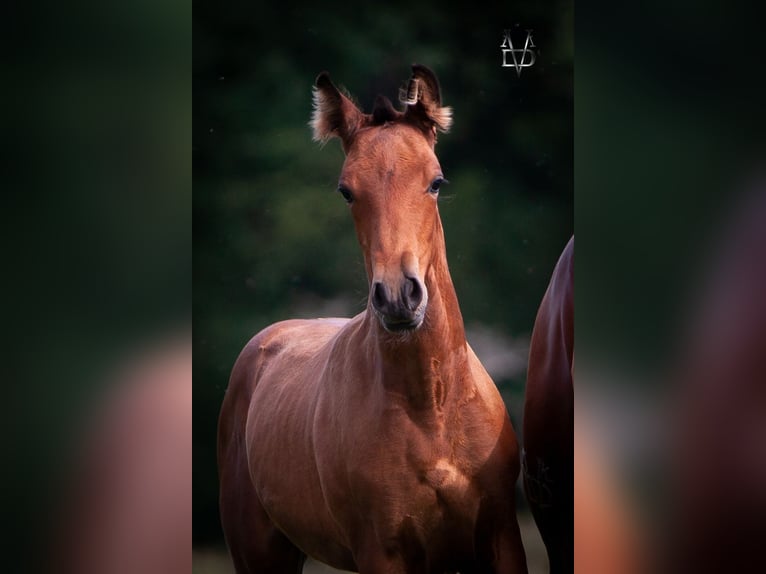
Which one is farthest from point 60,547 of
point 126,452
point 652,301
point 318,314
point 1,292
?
point 318,314

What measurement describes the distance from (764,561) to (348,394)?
141cm

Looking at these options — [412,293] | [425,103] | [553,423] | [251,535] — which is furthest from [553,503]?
[425,103]

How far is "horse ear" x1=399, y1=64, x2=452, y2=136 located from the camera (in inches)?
110

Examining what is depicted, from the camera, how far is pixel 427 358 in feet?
9.23

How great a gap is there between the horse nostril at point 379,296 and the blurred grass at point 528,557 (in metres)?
1.34

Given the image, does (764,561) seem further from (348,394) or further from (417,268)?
(348,394)

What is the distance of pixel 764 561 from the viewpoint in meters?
1.91

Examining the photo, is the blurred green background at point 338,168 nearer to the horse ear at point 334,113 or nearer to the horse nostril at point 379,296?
the horse ear at point 334,113

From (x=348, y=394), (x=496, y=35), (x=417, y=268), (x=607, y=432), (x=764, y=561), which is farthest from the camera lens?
(x=496, y=35)

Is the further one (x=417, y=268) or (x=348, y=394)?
(x=348, y=394)

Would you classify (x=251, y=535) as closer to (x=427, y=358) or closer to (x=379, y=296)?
(x=427, y=358)

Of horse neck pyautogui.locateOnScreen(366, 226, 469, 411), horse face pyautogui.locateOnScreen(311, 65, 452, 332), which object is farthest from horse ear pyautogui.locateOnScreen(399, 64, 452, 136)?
horse neck pyautogui.locateOnScreen(366, 226, 469, 411)

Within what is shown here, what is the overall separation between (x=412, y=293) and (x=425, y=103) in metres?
0.66

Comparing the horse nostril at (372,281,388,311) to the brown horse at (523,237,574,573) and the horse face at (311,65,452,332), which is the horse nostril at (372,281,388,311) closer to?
the horse face at (311,65,452,332)
